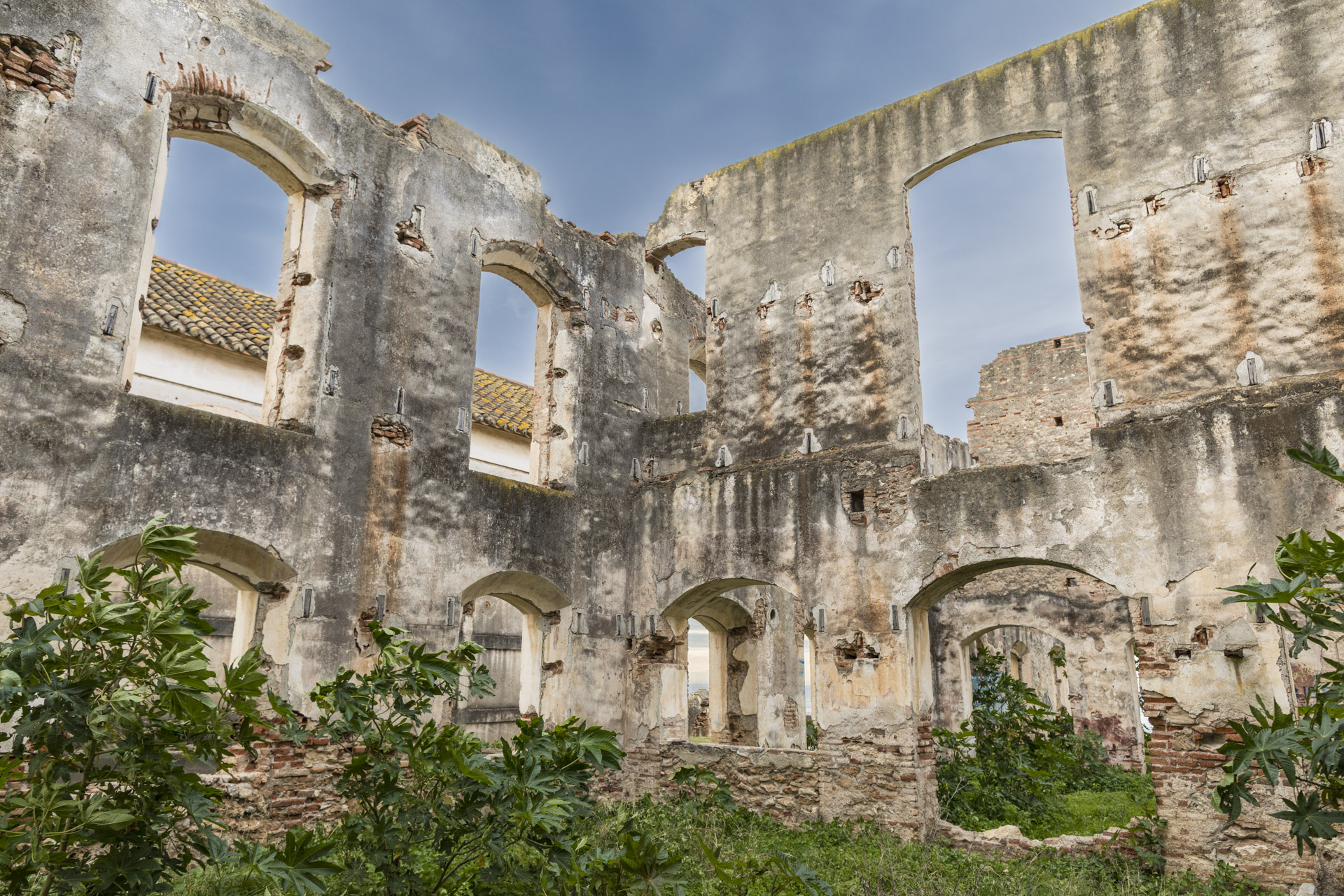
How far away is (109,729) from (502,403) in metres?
13.6

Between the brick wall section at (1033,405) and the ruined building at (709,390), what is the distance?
8.74 m

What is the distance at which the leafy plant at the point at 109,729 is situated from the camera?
3330mm

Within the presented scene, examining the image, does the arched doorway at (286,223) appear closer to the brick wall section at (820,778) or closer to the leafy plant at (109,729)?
the leafy plant at (109,729)

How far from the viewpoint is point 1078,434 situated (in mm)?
17828

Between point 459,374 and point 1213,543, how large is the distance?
797 cm

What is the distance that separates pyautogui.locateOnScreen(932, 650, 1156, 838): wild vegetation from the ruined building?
1381 mm

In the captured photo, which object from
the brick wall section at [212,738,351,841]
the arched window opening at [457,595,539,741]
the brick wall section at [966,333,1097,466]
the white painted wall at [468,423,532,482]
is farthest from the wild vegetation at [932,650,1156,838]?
the white painted wall at [468,423,532,482]

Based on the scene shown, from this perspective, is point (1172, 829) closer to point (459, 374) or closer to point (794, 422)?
point (794, 422)

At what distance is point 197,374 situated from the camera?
41.1ft

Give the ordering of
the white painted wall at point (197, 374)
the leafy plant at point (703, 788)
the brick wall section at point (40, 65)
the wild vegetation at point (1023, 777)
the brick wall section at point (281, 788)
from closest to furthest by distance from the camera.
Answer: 1. the brick wall section at point (40, 65)
2. the brick wall section at point (281, 788)
3. the leafy plant at point (703, 788)
4. the wild vegetation at point (1023, 777)
5. the white painted wall at point (197, 374)

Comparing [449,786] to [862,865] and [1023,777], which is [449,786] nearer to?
[862,865]

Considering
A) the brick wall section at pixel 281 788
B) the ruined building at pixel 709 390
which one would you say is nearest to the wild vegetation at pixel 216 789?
the brick wall section at pixel 281 788

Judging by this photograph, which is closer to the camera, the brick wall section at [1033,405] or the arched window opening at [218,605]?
the arched window opening at [218,605]

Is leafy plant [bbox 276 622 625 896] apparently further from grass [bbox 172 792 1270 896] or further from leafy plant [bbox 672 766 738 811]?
leafy plant [bbox 672 766 738 811]
